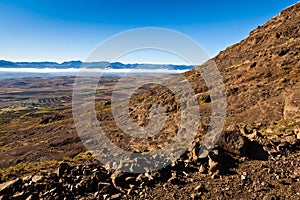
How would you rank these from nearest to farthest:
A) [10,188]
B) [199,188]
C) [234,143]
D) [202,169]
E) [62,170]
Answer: [199,188], [202,169], [10,188], [62,170], [234,143]

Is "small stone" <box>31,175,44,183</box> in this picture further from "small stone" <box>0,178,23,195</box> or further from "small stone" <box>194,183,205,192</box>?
"small stone" <box>194,183,205,192</box>

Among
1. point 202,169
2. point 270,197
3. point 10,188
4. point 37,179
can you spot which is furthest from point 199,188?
point 10,188

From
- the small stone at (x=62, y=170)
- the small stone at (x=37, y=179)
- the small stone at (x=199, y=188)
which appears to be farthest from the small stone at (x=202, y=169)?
the small stone at (x=37, y=179)

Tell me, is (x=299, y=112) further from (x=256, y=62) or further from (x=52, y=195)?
(x=256, y=62)

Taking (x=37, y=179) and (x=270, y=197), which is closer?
(x=270, y=197)

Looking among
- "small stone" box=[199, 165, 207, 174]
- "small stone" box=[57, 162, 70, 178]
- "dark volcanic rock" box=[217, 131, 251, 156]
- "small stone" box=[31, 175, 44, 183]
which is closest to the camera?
"small stone" box=[199, 165, 207, 174]

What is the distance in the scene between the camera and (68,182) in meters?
12.5

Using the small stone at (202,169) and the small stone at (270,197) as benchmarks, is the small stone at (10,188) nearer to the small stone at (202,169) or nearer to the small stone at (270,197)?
the small stone at (202,169)

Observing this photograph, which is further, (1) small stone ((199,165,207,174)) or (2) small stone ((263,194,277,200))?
(1) small stone ((199,165,207,174))

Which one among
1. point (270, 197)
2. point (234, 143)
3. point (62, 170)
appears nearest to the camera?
point (270, 197)

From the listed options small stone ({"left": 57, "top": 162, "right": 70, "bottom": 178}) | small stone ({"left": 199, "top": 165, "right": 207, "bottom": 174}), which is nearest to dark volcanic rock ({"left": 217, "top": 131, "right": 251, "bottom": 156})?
small stone ({"left": 199, "top": 165, "right": 207, "bottom": 174})

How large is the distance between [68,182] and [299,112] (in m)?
18.9

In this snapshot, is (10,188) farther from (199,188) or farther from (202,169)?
(202,169)

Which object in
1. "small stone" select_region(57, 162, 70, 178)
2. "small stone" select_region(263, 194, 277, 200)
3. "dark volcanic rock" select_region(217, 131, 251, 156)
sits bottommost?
"small stone" select_region(57, 162, 70, 178)
